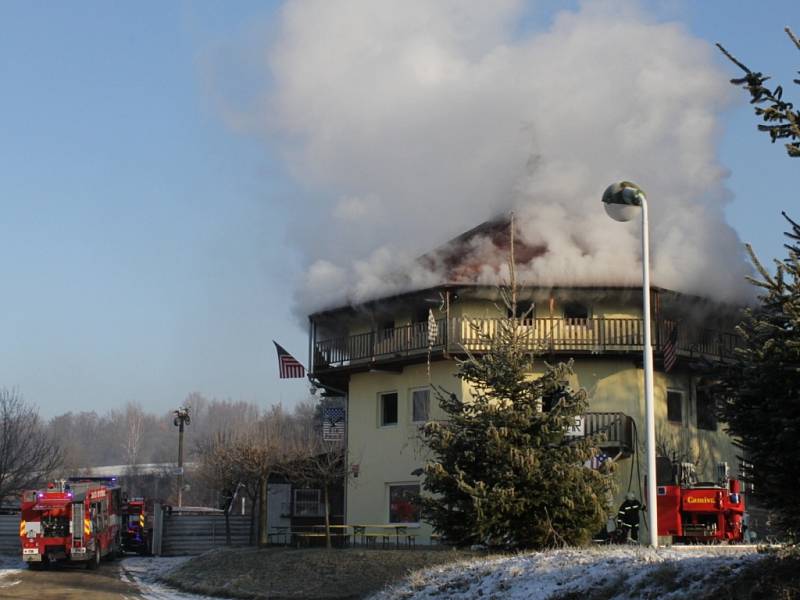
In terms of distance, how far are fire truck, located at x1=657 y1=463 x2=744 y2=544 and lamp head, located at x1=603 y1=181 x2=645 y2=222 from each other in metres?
12.9

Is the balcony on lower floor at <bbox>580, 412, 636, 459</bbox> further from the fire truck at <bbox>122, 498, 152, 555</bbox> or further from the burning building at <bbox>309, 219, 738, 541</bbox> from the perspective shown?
the fire truck at <bbox>122, 498, 152, 555</bbox>

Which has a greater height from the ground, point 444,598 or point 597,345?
point 597,345

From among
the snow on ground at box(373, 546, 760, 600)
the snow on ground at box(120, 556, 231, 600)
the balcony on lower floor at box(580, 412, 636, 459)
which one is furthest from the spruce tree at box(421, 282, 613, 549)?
the balcony on lower floor at box(580, 412, 636, 459)

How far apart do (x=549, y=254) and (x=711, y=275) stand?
5502 mm

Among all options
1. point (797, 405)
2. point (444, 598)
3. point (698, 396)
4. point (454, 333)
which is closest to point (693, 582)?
point (797, 405)

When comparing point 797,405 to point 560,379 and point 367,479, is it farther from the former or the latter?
point 367,479

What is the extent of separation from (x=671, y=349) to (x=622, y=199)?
56.7 feet

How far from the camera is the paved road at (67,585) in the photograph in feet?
78.3

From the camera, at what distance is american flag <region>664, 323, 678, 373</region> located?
→ 32219mm

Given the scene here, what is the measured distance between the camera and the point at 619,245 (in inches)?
1348

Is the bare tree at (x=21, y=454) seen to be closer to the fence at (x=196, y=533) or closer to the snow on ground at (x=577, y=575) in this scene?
the fence at (x=196, y=533)

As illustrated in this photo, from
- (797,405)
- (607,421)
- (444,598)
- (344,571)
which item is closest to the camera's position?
(797,405)

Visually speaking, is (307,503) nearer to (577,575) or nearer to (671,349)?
(671,349)

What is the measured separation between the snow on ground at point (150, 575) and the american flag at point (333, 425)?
750 cm
